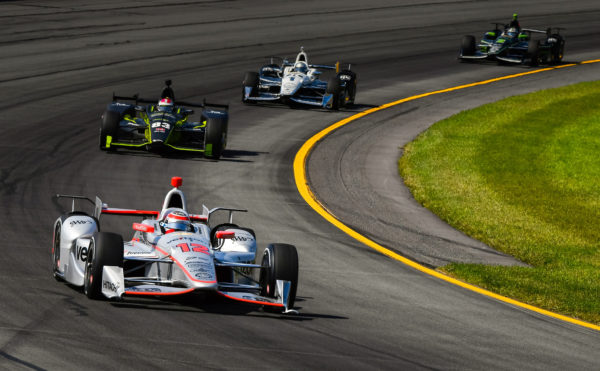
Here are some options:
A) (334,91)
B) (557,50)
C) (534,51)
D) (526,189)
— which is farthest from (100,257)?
(557,50)

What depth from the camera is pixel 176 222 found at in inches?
517

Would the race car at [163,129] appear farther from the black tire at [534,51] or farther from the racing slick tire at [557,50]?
the racing slick tire at [557,50]

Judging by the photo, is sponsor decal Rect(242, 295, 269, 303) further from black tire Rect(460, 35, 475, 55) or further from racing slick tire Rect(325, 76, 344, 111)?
black tire Rect(460, 35, 475, 55)

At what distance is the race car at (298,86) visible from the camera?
99.5ft

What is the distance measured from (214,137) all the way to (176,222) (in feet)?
32.6

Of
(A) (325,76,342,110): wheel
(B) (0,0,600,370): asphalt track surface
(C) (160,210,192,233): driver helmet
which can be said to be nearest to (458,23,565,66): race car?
(B) (0,0,600,370): asphalt track surface

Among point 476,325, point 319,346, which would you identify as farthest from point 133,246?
point 476,325

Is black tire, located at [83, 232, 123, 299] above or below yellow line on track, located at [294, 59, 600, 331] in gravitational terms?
above

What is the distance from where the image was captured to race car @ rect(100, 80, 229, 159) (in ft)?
75.2

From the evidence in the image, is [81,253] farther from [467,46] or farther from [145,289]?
[467,46]

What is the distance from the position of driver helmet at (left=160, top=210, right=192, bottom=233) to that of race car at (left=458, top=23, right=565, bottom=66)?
2936 centimetres

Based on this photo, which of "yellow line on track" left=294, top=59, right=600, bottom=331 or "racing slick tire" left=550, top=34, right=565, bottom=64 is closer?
"yellow line on track" left=294, top=59, right=600, bottom=331

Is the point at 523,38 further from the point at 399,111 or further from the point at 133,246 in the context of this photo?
the point at 133,246

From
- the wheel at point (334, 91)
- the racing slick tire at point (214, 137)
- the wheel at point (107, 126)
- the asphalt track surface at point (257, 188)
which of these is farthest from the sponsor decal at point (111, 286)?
the wheel at point (334, 91)
